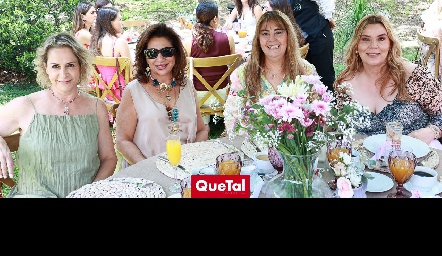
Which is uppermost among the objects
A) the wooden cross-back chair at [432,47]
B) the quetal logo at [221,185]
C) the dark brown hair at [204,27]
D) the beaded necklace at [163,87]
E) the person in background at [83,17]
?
the person in background at [83,17]

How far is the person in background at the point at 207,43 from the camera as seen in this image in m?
4.12

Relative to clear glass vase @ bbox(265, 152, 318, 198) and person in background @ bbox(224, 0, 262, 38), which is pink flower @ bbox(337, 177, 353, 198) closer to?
clear glass vase @ bbox(265, 152, 318, 198)

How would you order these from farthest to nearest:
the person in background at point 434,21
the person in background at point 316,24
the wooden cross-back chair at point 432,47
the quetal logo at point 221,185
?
the person in background at point 316,24
the person in background at point 434,21
the wooden cross-back chair at point 432,47
the quetal logo at point 221,185

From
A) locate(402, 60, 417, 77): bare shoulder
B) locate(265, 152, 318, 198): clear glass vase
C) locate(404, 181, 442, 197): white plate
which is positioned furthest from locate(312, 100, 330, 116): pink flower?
locate(402, 60, 417, 77): bare shoulder

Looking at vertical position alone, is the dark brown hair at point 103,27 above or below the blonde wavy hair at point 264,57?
above

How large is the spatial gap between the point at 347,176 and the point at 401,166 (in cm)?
20

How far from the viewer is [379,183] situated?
1.84m

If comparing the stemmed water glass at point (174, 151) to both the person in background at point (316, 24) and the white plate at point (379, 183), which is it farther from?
the person in background at point (316, 24)

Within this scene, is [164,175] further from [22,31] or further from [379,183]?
[22,31]

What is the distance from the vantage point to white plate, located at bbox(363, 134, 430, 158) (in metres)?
2.09

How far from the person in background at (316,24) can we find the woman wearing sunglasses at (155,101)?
2.57 metres

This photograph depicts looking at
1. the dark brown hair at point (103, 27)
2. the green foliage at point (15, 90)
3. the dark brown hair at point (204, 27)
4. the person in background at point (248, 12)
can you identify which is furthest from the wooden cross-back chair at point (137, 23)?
the dark brown hair at point (204, 27)
